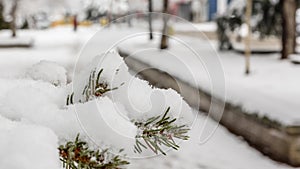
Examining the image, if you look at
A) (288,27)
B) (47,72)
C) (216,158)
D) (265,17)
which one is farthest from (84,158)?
(265,17)

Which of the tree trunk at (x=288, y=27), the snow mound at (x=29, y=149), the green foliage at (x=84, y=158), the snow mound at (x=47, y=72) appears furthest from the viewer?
the tree trunk at (x=288, y=27)

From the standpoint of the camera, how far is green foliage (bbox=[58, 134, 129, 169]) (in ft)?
2.56

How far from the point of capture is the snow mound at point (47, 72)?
38.4 inches

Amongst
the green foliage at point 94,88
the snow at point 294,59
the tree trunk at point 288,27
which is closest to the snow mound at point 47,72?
the green foliage at point 94,88

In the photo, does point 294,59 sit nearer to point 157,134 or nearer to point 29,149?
point 157,134

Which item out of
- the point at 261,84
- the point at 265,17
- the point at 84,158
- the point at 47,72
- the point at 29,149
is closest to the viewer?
the point at 29,149

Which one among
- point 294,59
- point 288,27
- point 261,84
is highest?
point 288,27

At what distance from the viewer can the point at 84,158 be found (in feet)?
2.63

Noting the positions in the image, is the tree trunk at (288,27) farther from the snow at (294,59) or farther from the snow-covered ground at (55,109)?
the snow-covered ground at (55,109)

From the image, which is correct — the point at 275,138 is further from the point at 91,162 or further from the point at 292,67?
the point at 292,67

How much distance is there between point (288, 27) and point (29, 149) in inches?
562

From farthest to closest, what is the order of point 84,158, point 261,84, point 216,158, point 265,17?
point 265,17
point 261,84
point 216,158
point 84,158

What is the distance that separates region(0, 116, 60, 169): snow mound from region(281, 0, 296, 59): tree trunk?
1390cm

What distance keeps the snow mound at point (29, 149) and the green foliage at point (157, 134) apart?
18 cm
